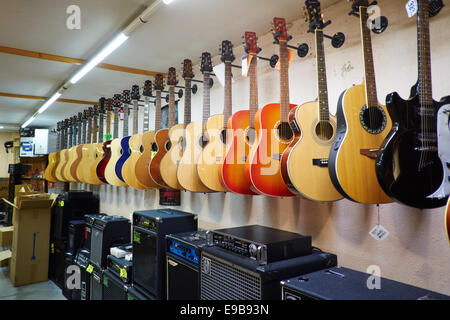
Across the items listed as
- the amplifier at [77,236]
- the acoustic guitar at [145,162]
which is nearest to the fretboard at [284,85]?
the acoustic guitar at [145,162]

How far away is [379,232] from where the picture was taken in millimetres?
1375

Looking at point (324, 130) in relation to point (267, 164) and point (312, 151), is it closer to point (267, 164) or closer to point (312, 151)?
point (312, 151)

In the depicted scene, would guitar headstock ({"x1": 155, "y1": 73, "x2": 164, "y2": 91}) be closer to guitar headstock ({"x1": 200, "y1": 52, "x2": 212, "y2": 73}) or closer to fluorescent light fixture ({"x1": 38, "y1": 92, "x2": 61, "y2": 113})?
guitar headstock ({"x1": 200, "y1": 52, "x2": 212, "y2": 73})

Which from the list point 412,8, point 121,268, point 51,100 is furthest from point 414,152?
point 51,100

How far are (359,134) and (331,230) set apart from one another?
2.05 ft

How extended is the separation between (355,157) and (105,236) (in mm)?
2305

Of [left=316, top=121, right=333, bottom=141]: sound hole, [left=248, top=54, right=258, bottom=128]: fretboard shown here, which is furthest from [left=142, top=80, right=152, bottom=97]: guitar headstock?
[left=316, top=121, right=333, bottom=141]: sound hole

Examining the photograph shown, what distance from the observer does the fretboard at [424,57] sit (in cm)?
104

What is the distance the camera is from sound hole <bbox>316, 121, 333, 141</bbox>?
1.36 metres

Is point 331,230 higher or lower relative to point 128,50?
lower

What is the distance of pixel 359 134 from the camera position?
1175mm

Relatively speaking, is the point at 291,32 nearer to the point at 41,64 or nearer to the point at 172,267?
the point at 172,267

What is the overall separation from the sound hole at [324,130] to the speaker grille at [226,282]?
26.7 inches
